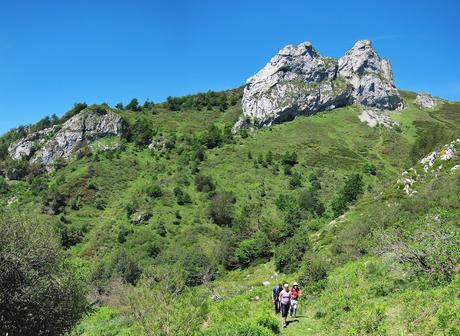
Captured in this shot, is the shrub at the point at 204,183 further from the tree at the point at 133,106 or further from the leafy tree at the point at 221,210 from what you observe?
the tree at the point at 133,106

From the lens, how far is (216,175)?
8869cm

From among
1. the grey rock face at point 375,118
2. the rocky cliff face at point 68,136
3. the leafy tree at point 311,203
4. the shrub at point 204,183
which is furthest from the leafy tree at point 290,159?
the rocky cliff face at point 68,136

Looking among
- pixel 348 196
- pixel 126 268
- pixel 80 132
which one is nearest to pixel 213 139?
pixel 80 132

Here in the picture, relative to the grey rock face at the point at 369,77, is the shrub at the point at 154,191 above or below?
below

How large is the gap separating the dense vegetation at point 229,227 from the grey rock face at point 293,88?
5212mm

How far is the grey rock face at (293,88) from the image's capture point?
125 m

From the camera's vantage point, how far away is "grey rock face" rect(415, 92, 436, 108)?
6204 inches

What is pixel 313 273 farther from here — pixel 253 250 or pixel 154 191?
pixel 154 191

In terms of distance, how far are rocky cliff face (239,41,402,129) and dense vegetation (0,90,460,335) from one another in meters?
5.61

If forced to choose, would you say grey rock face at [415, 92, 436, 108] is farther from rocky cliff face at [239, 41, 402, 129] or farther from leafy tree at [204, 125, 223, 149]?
leafy tree at [204, 125, 223, 149]

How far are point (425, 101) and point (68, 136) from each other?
13270 cm

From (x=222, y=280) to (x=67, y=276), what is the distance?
30492 millimetres

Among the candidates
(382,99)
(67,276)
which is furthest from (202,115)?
(67,276)

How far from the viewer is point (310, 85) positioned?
13338 cm
